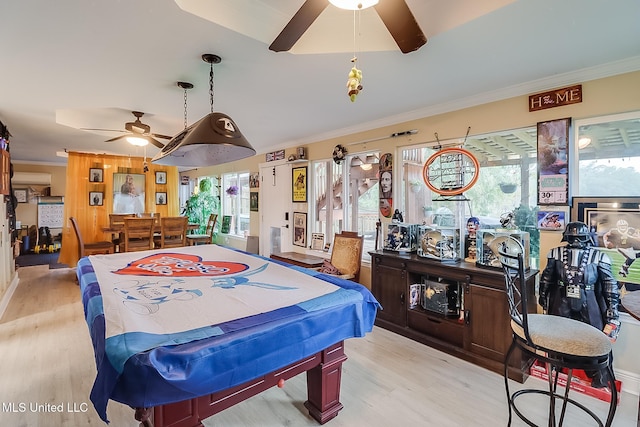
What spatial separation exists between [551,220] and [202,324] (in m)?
2.86

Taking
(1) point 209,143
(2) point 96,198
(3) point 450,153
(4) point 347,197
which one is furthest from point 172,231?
(3) point 450,153

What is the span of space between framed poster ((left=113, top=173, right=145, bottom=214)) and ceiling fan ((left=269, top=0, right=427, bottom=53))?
20.8 ft

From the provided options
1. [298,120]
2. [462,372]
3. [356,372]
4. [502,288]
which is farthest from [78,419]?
[298,120]

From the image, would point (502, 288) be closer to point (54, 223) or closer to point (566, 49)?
point (566, 49)

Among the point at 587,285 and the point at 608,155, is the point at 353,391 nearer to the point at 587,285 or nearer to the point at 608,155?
the point at 587,285

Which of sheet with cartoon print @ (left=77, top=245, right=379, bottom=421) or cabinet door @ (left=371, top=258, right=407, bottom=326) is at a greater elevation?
sheet with cartoon print @ (left=77, top=245, right=379, bottom=421)

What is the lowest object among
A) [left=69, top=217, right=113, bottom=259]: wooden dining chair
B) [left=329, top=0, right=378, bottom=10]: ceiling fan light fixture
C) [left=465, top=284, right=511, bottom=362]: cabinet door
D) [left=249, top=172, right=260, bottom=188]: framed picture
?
[left=465, top=284, right=511, bottom=362]: cabinet door

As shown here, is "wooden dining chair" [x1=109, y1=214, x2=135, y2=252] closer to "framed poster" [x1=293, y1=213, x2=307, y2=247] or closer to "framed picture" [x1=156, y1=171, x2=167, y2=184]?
"framed picture" [x1=156, y1=171, x2=167, y2=184]

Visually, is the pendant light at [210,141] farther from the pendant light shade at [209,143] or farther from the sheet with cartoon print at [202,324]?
the sheet with cartoon print at [202,324]

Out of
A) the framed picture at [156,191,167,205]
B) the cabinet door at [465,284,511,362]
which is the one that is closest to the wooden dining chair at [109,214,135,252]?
the framed picture at [156,191,167,205]

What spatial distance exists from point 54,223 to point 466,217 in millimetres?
10300

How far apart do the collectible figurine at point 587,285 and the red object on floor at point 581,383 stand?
0.21ft

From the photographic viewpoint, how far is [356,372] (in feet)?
8.46

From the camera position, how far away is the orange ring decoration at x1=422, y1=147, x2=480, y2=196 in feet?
9.98
